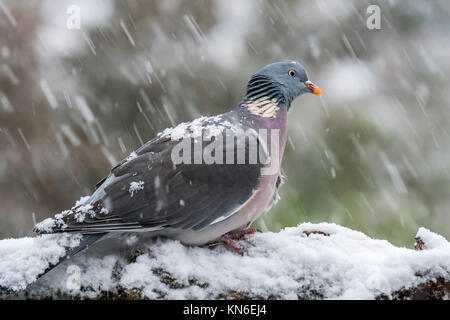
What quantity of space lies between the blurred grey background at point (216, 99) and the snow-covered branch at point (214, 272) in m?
1.39

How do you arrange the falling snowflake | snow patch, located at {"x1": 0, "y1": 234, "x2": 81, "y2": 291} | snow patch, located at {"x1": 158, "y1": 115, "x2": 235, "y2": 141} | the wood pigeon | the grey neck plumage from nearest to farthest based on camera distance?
snow patch, located at {"x1": 0, "y1": 234, "x2": 81, "y2": 291} → the wood pigeon → the falling snowflake → snow patch, located at {"x1": 158, "y1": 115, "x2": 235, "y2": 141} → the grey neck plumage

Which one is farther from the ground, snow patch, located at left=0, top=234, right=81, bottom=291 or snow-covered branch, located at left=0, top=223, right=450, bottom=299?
snow patch, located at left=0, top=234, right=81, bottom=291

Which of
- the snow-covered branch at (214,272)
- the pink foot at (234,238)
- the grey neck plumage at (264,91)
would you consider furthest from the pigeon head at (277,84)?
the snow-covered branch at (214,272)

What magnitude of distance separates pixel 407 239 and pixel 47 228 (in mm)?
2400

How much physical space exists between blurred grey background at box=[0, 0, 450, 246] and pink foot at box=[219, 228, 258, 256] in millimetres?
1014

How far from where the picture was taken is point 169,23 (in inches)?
178

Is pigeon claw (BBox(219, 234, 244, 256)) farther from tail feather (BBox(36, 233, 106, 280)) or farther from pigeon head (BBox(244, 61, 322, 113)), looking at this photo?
pigeon head (BBox(244, 61, 322, 113))

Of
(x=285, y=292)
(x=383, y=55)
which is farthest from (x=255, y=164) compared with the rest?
(x=383, y=55)

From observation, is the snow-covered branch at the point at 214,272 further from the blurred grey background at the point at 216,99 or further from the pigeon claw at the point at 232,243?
the blurred grey background at the point at 216,99

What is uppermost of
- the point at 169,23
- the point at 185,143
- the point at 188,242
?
the point at 169,23

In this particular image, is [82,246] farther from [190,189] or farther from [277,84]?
[277,84]

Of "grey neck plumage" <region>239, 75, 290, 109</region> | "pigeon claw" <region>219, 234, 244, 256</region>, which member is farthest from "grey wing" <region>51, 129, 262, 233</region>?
"grey neck plumage" <region>239, 75, 290, 109</region>

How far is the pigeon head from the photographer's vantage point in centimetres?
310

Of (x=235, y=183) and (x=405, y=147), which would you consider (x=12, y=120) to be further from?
(x=405, y=147)
